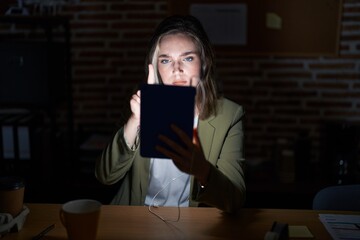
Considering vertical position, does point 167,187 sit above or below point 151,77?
below

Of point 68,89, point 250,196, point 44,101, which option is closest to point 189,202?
point 250,196

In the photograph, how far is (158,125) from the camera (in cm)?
107

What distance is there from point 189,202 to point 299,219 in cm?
43

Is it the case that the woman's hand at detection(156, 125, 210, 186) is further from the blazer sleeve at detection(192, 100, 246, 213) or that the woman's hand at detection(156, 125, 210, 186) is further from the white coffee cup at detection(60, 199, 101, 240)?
the white coffee cup at detection(60, 199, 101, 240)

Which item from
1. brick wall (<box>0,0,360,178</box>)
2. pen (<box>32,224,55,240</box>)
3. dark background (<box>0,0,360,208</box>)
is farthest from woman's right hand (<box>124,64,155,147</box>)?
brick wall (<box>0,0,360,178</box>)

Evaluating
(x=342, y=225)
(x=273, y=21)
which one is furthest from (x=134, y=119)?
(x=273, y=21)

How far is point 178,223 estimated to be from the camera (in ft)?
3.94

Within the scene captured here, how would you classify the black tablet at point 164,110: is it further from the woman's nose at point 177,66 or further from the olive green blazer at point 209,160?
the woman's nose at point 177,66

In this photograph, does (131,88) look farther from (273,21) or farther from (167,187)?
(167,187)

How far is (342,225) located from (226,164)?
15.5 inches

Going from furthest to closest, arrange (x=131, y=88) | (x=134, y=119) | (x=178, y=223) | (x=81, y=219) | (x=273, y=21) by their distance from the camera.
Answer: (x=131, y=88), (x=273, y=21), (x=134, y=119), (x=178, y=223), (x=81, y=219)

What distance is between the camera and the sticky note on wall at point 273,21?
2.66 metres

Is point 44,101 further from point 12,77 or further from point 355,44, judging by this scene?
point 355,44

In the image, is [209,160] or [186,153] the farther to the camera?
[209,160]
